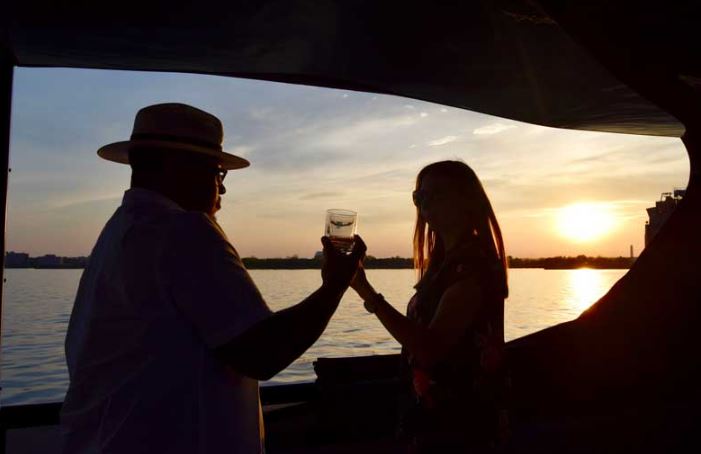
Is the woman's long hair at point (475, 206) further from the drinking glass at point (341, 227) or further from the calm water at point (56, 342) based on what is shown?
the calm water at point (56, 342)

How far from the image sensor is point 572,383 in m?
5.59

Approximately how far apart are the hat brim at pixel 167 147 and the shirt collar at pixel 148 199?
0.41ft

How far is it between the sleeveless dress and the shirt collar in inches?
38.2

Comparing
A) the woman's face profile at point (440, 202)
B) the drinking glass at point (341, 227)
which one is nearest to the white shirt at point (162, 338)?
the drinking glass at point (341, 227)

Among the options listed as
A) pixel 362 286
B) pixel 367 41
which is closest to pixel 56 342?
pixel 367 41

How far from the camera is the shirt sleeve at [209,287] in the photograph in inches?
49.8

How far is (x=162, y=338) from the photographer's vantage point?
51.2 inches

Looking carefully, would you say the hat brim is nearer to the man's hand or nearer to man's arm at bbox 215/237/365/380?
the man's hand

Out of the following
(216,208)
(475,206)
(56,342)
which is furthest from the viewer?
(56,342)

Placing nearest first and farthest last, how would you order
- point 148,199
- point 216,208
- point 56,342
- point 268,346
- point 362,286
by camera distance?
point 268,346, point 148,199, point 216,208, point 362,286, point 56,342

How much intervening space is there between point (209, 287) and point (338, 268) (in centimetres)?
38

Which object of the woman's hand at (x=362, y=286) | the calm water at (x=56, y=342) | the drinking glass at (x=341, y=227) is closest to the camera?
the drinking glass at (x=341, y=227)

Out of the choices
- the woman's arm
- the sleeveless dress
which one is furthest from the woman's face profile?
the woman's arm

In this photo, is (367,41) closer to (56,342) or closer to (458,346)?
(458,346)
